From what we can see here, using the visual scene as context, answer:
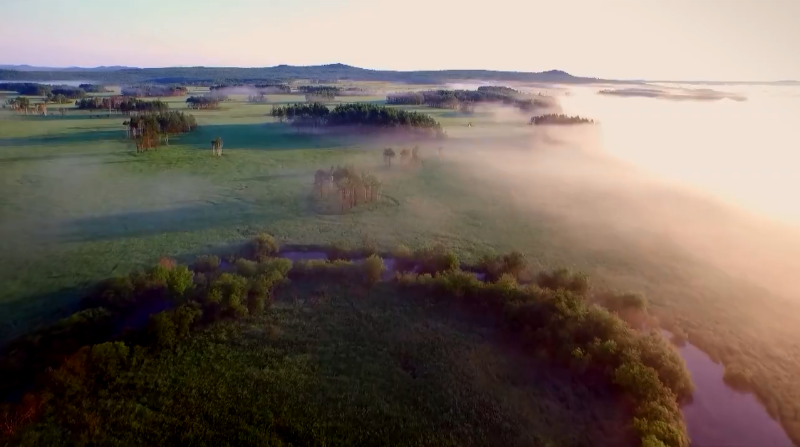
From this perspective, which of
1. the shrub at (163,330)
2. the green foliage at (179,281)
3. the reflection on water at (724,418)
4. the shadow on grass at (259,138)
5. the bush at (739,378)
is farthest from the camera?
the shadow on grass at (259,138)

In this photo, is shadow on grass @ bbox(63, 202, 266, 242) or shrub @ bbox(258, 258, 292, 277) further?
shadow on grass @ bbox(63, 202, 266, 242)

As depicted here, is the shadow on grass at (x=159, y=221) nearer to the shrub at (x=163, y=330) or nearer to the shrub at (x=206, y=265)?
the shrub at (x=206, y=265)

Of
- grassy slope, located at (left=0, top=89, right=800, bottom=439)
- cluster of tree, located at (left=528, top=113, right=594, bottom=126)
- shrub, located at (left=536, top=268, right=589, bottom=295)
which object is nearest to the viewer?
grassy slope, located at (left=0, top=89, right=800, bottom=439)

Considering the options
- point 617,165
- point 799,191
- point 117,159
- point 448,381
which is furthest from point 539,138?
point 448,381

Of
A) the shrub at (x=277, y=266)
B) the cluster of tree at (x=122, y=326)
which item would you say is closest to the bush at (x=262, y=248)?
the cluster of tree at (x=122, y=326)

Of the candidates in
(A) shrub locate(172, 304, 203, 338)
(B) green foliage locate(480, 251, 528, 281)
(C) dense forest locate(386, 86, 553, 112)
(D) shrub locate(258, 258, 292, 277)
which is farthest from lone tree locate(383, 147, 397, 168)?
(C) dense forest locate(386, 86, 553, 112)

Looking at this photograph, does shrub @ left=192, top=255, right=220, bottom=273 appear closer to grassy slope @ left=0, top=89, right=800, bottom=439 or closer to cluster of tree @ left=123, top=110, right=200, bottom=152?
grassy slope @ left=0, top=89, right=800, bottom=439
